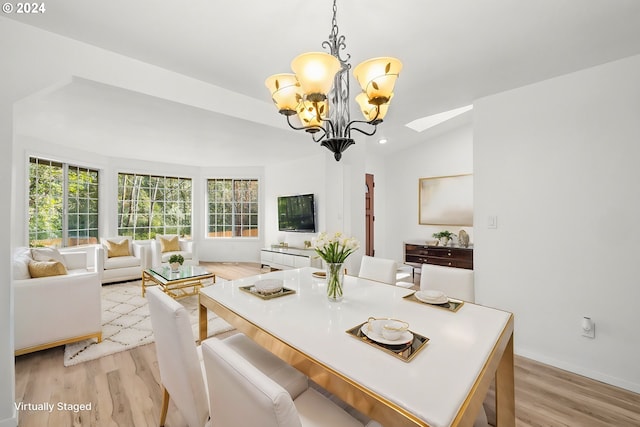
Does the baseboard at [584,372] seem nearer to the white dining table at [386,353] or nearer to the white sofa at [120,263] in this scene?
the white dining table at [386,353]

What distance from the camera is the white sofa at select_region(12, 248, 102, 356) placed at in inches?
90.7

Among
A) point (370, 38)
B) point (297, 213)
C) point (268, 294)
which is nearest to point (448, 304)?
point (268, 294)

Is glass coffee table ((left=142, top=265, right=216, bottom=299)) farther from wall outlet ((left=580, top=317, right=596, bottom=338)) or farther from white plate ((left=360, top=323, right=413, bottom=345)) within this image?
wall outlet ((left=580, top=317, right=596, bottom=338))

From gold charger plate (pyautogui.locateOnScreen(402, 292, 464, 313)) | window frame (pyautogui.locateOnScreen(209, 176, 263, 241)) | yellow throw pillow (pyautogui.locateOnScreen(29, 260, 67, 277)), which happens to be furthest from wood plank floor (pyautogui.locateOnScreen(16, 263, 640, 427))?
window frame (pyautogui.locateOnScreen(209, 176, 263, 241))

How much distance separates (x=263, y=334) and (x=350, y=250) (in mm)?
677

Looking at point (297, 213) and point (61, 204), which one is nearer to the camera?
point (61, 204)

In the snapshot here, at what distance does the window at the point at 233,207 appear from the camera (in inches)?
272

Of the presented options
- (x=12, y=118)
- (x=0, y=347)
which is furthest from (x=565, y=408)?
(x=12, y=118)

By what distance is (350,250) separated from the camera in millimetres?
1674

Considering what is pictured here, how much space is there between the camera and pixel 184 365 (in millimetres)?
1179

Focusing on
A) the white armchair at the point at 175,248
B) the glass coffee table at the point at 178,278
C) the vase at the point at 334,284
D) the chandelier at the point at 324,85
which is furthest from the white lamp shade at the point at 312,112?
the white armchair at the point at 175,248

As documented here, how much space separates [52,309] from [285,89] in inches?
107

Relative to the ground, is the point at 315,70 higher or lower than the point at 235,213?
higher

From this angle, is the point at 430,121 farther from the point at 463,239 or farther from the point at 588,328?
the point at 588,328
